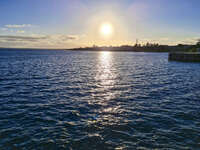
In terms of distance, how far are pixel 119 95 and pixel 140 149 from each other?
35.7 feet

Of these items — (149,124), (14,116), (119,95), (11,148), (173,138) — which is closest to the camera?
(11,148)

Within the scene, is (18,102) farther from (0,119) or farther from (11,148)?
(11,148)

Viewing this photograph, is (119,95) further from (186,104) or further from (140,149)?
(140,149)

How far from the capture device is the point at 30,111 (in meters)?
13.8

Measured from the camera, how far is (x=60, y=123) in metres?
11.6

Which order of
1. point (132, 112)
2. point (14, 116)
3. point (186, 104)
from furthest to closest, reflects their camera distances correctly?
point (186, 104) → point (132, 112) → point (14, 116)

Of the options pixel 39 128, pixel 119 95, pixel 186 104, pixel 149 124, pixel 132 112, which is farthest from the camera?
pixel 119 95

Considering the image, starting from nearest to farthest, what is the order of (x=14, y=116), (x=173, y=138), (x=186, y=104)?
(x=173, y=138) < (x=14, y=116) < (x=186, y=104)

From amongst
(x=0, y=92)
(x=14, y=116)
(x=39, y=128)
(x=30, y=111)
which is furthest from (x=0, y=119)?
(x=0, y=92)

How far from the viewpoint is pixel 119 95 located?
63.3 feet

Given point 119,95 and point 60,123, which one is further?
point 119,95

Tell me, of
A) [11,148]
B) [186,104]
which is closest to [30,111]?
[11,148]

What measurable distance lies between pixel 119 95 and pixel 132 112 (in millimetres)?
5567

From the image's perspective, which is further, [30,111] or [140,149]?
[30,111]
